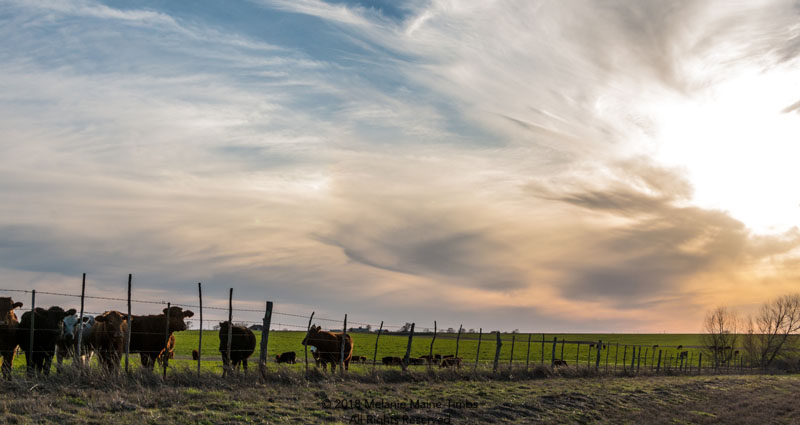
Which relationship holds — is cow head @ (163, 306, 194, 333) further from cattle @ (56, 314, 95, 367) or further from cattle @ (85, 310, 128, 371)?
cattle @ (56, 314, 95, 367)

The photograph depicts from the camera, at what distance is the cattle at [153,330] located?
66.1 ft

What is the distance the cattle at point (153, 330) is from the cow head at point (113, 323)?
107cm

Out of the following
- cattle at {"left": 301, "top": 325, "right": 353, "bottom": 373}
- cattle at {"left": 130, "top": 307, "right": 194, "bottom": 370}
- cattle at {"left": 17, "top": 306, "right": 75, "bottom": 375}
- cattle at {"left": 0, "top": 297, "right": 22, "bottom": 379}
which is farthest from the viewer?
cattle at {"left": 301, "top": 325, "right": 353, "bottom": 373}

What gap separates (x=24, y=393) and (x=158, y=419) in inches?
152

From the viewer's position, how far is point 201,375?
17062 mm

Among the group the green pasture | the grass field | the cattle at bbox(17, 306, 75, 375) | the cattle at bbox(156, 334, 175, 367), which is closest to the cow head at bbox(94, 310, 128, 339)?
the cattle at bbox(17, 306, 75, 375)

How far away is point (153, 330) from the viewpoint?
2031 centimetres

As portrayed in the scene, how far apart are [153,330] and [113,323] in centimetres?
169

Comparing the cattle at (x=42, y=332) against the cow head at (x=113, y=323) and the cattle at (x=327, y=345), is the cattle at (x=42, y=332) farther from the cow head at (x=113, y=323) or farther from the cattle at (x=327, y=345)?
the cattle at (x=327, y=345)

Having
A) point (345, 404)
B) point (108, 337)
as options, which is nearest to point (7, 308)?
point (108, 337)

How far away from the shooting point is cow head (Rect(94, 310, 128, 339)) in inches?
739

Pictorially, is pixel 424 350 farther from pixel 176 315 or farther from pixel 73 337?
pixel 73 337

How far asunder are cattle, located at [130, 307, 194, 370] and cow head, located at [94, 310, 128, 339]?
42.1 inches

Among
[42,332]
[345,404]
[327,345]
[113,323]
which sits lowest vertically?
[327,345]
